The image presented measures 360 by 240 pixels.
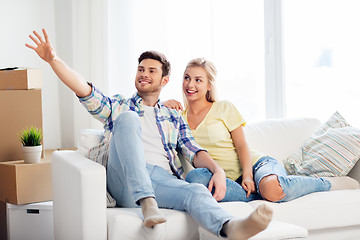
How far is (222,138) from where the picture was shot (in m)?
2.68

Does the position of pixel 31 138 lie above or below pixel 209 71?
below

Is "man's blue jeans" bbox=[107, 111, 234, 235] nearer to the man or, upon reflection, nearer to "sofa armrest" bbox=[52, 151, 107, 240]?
the man

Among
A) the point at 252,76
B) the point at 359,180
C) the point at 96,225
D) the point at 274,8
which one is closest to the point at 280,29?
the point at 274,8

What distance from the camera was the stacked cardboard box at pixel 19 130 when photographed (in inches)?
110

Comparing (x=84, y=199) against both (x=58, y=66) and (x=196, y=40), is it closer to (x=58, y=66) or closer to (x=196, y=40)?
(x=58, y=66)

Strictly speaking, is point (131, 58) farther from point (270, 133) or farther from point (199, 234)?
point (199, 234)

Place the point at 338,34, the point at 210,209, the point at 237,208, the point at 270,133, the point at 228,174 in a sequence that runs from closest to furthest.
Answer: the point at 210,209 < the point at 237,208 < the point at 228,174 < the point at 270,133 < the point at 338,34

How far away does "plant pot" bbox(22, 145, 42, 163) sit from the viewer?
2824mm

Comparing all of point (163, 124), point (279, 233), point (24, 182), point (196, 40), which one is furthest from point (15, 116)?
point (279, 233)

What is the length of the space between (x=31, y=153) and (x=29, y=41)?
131 centimetres

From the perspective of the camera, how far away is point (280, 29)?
12.7ft

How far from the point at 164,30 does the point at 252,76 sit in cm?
76

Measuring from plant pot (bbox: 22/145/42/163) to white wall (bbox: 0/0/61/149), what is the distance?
1.13 m

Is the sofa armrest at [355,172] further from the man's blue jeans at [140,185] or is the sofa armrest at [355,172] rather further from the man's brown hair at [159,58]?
the man's brown hair at [159,58]
